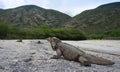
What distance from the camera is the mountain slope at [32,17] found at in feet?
399

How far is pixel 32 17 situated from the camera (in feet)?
427

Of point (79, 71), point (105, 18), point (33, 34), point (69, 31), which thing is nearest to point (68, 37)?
point (69, 31)

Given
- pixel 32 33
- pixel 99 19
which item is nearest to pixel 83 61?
pixel 32 33

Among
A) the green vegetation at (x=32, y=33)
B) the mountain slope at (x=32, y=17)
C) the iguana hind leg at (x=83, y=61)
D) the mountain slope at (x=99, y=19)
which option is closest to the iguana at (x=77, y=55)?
the iguana hind leg at (x=83, y=61)

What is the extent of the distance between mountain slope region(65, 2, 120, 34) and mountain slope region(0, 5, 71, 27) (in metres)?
12.5

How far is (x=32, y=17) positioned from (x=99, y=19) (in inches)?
1598

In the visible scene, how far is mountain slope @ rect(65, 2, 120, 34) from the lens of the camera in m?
90.9

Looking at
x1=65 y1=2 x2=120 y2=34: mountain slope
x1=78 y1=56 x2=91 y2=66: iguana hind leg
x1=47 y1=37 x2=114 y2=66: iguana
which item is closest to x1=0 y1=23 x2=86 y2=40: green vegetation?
x1=65 y1=2 x2=120 y2=34: mountain slope

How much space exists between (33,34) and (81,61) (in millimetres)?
53334

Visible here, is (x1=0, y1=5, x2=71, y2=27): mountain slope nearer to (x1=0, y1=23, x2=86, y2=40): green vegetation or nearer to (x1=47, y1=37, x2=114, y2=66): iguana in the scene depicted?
(x1=0, y1=23, x2=86, y2=40): green vegetation

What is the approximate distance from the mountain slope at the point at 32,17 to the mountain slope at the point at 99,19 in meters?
12.5

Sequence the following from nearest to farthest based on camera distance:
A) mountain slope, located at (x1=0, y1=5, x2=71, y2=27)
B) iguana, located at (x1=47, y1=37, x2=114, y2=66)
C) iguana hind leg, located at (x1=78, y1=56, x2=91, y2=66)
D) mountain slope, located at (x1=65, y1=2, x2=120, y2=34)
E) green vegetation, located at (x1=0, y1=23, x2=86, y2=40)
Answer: iguana hind leg, located at (x1=78, y1=56, x2=91, y2=66) → iguana, located at (x1=47, y1=37, x2=114, y2=66) → green vegetation, located at (x1=0, y1=23, x2=86, y2=40) → mountain slope, located at (x1=65, y1=2, x2=120, y2=34) → mountain slope, located at (x1=0, y1=5, x2=71, y2=27)

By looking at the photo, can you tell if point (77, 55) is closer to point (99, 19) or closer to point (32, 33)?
point (32, 33)

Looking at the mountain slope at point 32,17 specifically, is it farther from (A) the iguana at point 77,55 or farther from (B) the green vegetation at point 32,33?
(A) the iguana at point 77,55
